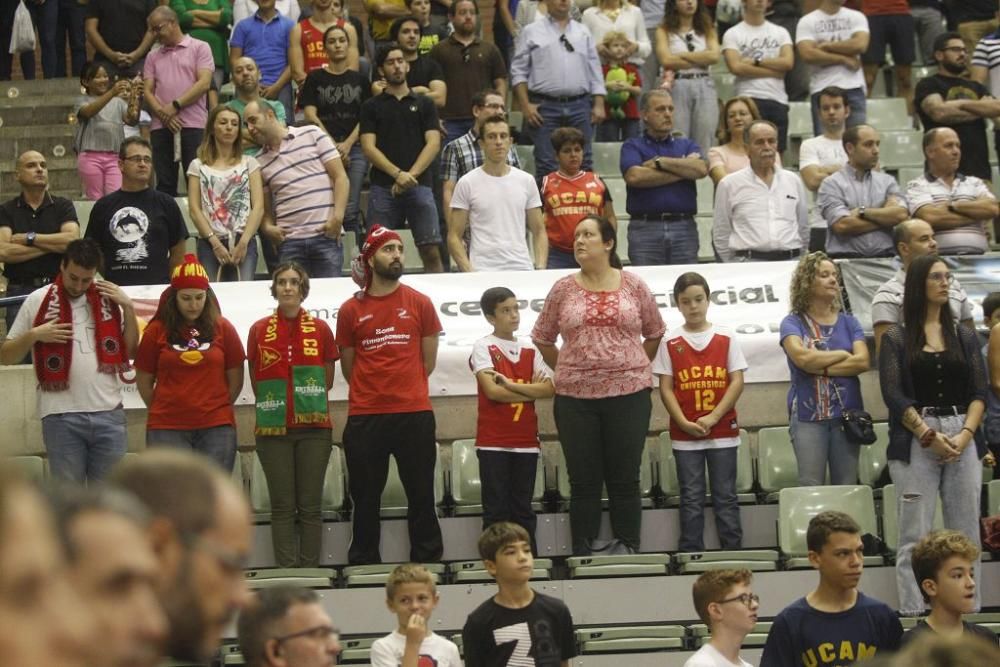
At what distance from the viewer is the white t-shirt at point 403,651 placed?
6.67 meters

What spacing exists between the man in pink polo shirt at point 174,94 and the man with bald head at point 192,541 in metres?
10.3

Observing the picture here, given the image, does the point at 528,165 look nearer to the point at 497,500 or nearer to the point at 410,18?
the point at 410,18

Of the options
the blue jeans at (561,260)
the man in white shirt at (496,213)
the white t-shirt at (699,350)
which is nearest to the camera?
the white t-shirt at (699,350)

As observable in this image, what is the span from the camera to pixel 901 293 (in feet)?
29.5

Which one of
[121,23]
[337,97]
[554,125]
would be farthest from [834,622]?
[121,23]

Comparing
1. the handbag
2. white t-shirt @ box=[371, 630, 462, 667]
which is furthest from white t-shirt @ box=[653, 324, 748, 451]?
the handbag

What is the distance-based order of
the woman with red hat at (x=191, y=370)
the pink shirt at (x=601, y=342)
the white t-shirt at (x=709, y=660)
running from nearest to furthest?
1. the white t-shirt at (x=709, y=660)
2. the pink shirt at (x=601, y=342)
3. the woman with red hat at (x=191, y=370)

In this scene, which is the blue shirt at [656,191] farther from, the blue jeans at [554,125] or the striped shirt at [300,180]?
the striped shirt at [300,180]

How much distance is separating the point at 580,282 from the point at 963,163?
15.0 ft

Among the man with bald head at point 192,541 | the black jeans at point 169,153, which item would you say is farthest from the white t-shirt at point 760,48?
the man with bald head at point 192,541

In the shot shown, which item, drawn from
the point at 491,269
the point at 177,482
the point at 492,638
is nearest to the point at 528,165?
the point at 491,269

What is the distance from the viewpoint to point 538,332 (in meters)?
9.02

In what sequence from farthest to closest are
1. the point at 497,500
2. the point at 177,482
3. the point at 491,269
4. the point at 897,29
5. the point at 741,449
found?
the point at 897,29 < the point at 491,269 < the point at 741,449 < the point at 497,500 < the point at 177,482

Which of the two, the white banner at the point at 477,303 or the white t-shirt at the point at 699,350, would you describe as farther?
the white banner at the point at 477,303
